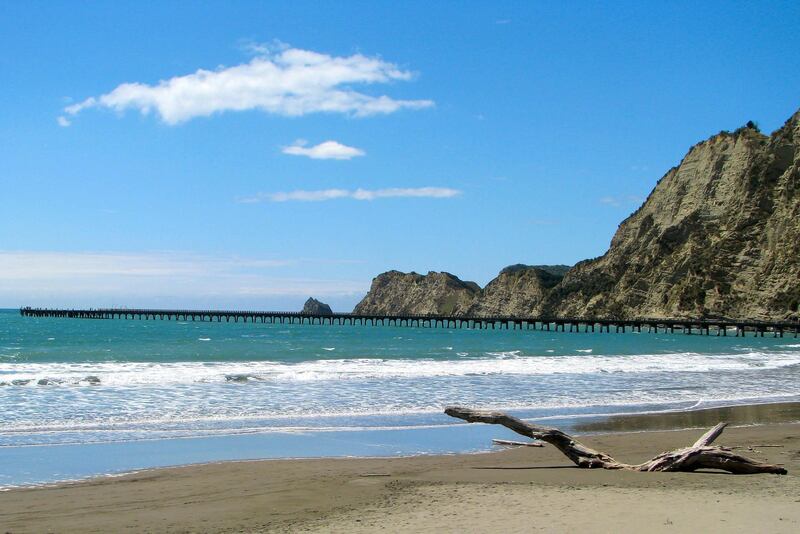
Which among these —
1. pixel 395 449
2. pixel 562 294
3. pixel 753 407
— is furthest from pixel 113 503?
pixel 562 294

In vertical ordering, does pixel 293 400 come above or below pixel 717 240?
below

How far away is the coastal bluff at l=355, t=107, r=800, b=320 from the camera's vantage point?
7019 cm

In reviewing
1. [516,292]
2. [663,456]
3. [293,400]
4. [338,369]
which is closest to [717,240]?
[516,292]

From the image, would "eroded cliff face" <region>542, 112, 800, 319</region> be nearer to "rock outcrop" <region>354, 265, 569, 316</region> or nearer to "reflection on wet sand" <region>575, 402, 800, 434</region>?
"rock outcrop" <region>354, 265, 569, 316</region>

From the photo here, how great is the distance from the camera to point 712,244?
77.9 meters

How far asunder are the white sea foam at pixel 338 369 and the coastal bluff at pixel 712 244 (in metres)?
35.7

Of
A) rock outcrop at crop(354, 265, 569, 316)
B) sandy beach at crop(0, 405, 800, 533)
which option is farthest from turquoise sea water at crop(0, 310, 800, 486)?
rock outcrop at crop(354, 265, 569, 316)

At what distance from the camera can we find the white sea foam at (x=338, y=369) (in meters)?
23.7

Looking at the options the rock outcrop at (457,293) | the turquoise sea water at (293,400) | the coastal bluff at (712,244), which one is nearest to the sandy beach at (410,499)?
the turquoise sea water at (293,400)

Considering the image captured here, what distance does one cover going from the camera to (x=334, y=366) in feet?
97.6

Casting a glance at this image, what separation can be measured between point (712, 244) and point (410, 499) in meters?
76.9

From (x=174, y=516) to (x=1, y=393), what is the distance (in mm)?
13831

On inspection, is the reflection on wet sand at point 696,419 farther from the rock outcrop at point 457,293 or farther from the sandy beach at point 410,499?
the rock outcrop at point 457,293

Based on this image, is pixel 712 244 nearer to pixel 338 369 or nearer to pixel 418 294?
pixel 338 369
